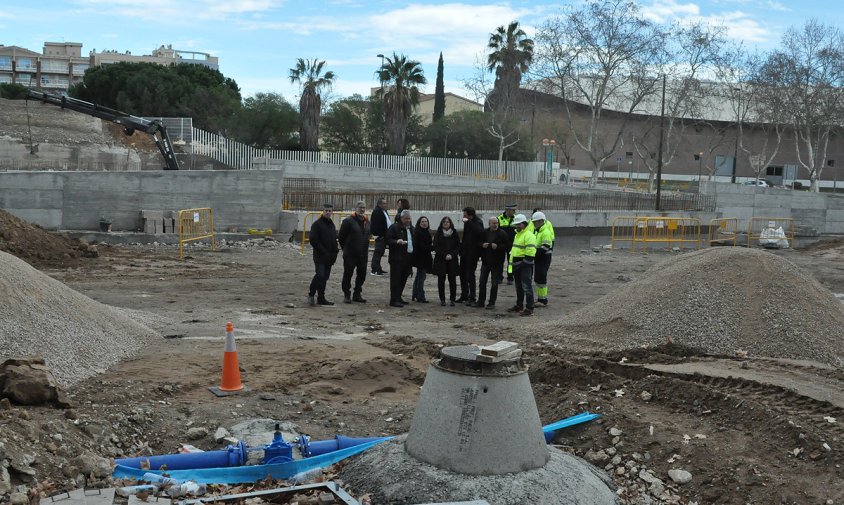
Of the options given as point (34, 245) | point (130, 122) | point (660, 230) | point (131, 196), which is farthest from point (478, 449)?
point (660, 230)

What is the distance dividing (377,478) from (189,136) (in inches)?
1593

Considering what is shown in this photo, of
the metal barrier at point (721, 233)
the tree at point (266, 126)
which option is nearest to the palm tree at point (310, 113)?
the tree at point (266, 126)

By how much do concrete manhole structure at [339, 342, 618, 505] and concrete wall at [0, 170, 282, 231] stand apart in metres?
20.2

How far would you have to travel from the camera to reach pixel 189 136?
143 feet

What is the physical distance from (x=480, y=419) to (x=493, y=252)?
8.84m

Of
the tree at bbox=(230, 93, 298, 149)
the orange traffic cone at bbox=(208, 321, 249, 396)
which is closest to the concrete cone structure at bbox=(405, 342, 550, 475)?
the orange traffic cone at bbox=(208, 321, 249, 396)

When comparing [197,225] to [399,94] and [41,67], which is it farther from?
[41,67]

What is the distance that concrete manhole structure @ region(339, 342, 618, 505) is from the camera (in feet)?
17.4

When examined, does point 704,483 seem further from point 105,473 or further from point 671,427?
point 105,473

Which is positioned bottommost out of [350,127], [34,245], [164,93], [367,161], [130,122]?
[34,245]

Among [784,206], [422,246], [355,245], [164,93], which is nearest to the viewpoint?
[355,245]

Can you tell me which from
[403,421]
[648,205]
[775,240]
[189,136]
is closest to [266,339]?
[403,421]

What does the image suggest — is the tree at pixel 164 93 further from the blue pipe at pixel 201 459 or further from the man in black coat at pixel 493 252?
the blue pipe at pixel 201 459

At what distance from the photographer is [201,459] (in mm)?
6188
